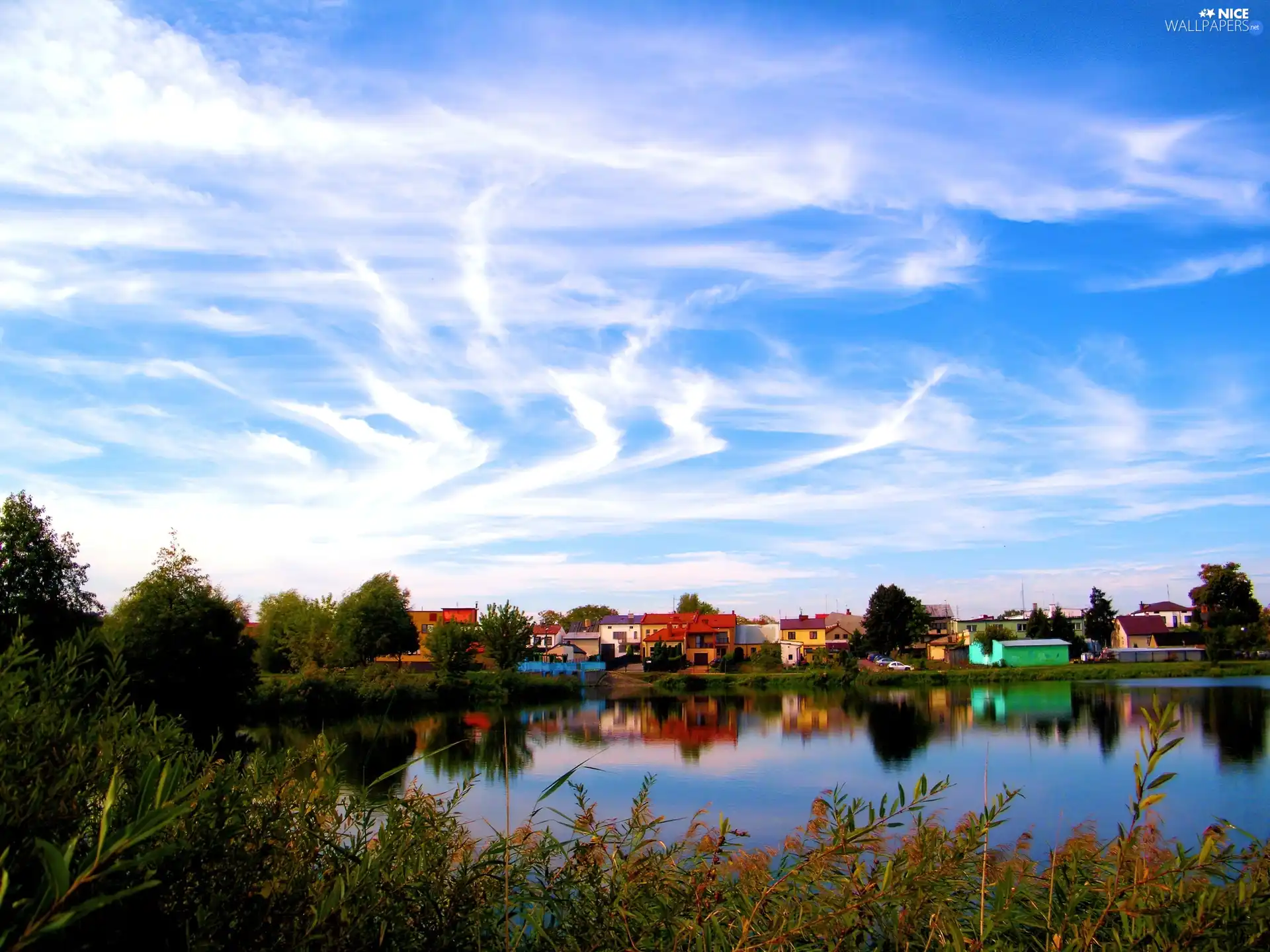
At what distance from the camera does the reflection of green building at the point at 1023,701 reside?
42438 millimetres

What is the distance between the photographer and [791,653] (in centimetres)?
8206

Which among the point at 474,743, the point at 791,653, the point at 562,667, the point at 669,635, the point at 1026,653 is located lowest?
the point at 562,667

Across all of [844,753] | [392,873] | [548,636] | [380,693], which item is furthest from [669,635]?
[392,873]

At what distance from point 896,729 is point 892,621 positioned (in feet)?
135

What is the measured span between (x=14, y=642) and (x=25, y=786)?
1.03 meters

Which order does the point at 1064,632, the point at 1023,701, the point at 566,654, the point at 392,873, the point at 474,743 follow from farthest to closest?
the point at 566,654 → the point at 1064,632 → the point at 1023,701 → the point at 474,743 → the point at 392,873

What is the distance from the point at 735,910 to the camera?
3342 millimetres

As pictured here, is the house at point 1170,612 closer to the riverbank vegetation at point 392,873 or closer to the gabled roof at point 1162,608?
the gabled roof at point 1162,608

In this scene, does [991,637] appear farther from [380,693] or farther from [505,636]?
[380,693]

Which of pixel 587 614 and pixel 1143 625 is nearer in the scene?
pixel 1143 625

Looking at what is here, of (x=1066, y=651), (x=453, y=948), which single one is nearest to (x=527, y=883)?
(x=453, y=948)

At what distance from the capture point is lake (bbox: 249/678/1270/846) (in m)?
19.7

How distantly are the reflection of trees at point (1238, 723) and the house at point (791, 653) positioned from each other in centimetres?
3481

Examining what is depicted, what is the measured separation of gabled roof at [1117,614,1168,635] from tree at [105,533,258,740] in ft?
267
